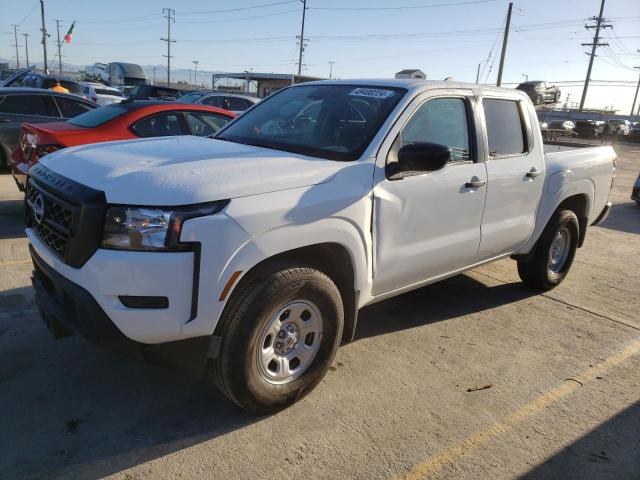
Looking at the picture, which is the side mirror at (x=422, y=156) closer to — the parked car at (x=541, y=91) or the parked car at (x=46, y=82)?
the parked car at (x=541, y=91)

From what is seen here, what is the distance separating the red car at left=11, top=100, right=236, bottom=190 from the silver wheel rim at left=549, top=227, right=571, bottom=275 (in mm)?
4705

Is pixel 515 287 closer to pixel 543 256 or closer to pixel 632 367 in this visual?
pixel 543 256

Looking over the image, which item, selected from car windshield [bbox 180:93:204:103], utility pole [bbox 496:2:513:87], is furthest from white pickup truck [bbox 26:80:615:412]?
utility pole [bbox 496:2:513:87]

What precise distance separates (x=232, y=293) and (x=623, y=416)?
257 centimetres

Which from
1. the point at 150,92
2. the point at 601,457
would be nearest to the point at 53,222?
the point at 601,457

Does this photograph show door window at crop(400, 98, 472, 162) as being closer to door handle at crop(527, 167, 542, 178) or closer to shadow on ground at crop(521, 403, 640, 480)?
door handle at crop(527, 167, 542, 178)

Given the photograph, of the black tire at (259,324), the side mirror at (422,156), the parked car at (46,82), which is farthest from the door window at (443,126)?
the parked car at (46,82)

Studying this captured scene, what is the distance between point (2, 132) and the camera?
29.0 feet

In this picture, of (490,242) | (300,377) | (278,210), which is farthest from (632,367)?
(278,210)

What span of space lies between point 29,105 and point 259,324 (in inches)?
Answer: 338

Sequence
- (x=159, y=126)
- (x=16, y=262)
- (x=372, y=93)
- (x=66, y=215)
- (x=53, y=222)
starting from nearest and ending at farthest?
(x=66, y=215) < (x=53, y=222) < (x=372, y=93) < (x=16, y=262) < (x=159, y=126)

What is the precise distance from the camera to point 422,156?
310 cm

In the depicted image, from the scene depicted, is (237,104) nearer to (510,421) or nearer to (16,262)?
(16,262)

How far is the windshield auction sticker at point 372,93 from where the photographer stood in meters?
3.57
